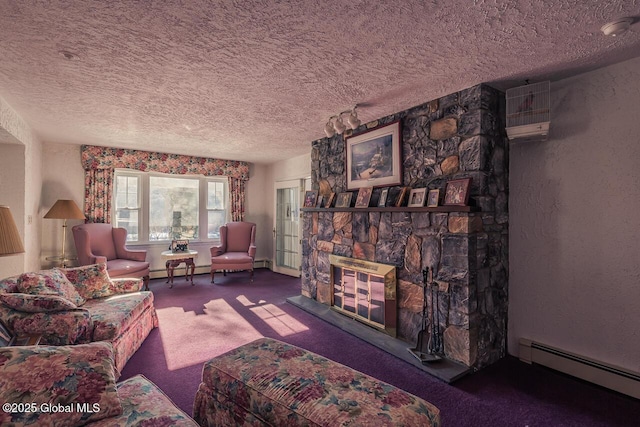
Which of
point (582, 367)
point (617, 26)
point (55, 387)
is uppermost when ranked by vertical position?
point (617, 26)

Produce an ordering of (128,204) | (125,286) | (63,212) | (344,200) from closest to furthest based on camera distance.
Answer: (125,286)
(344,200)
(63,212)
(128,204)

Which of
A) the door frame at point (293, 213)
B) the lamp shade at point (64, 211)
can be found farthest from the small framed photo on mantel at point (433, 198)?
the lamp shade at point (64, 211)

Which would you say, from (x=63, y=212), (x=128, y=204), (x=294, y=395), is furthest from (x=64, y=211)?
(x=294, y=395)

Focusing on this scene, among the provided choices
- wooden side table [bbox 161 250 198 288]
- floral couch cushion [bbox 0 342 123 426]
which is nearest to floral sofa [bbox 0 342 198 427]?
floral couch cushion [bbox 0 342 123 426]

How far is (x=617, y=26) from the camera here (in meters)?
1.62

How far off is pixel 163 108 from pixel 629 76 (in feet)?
12.8

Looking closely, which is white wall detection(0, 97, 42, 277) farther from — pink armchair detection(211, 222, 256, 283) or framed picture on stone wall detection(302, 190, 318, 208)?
framed picture on stone wall detection(302, 190, 318, 208)

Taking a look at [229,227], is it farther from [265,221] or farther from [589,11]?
[589,11]

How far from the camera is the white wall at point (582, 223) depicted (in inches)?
82.0

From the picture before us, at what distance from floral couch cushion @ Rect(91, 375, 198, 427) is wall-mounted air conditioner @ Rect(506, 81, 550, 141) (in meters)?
2.85

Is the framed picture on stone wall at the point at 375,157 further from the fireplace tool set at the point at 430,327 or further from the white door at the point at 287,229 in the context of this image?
the white door at the point at 287,229

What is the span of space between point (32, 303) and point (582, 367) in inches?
155

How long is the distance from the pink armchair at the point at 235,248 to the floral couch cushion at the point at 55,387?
13.2 ft

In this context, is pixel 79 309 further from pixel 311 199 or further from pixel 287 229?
pixel 287 229
